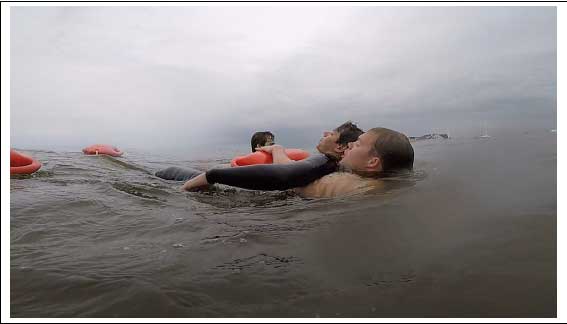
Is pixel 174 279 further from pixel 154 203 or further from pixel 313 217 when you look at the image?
pixel 154 203

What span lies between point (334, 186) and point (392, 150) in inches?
41.1

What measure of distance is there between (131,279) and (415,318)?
1433 mm

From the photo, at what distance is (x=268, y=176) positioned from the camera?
14.4 ft

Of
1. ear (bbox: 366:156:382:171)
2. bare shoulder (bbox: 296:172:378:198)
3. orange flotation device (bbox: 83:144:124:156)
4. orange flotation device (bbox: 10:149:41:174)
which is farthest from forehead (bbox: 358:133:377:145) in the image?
orange flotation device (bbox: 83:144:124:156)

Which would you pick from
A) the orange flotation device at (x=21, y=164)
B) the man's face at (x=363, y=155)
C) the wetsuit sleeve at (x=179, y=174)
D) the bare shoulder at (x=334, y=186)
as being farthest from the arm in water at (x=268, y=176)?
the orange flotation device at (x=21, y=164)

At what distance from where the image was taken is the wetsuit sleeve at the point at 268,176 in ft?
14.4

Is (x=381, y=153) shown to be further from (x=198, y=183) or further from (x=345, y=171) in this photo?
(x=198, y=183)

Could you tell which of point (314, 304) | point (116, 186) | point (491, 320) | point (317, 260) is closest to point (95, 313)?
point (314, 304)

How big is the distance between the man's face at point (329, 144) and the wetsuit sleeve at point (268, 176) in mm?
1157

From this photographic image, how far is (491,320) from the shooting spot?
1.39 metres

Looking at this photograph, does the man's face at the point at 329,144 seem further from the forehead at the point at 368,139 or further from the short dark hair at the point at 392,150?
the short dark hair at the point at 392,150

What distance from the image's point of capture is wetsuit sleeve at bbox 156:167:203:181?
21.3ft

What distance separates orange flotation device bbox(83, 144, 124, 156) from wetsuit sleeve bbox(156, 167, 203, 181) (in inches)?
222

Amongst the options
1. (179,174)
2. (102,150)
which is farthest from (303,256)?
(102,150)
